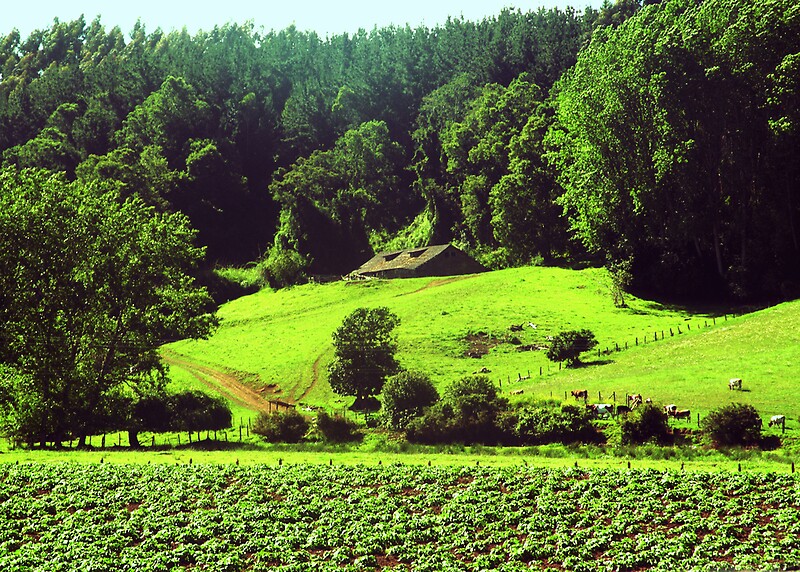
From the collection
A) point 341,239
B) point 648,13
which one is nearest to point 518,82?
point 341,239

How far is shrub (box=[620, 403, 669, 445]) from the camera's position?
52844 millimetres

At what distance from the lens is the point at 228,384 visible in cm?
8425

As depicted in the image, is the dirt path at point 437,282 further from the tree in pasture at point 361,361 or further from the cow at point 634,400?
the cow at point 634,400

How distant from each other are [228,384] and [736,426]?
49393 millimetres

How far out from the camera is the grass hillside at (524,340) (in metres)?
65.2

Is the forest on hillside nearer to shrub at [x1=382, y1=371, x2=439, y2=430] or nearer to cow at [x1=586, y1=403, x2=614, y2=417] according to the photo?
shrub at [x1=382, y1=371, x2=439, y2=430]

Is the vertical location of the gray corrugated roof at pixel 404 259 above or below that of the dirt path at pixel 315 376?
above

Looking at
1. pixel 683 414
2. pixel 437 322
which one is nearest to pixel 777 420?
pixel 683 414

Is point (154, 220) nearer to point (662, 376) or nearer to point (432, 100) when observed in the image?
point (662, 376)

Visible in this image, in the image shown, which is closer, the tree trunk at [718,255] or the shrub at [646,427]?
the shrub at [646,427]

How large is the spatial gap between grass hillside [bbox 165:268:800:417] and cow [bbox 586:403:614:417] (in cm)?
349

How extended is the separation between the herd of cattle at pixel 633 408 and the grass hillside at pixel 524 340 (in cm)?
92

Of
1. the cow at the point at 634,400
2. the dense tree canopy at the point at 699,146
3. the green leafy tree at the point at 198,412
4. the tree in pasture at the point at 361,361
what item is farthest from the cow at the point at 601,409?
the dense tree canopy at the point at 699,146

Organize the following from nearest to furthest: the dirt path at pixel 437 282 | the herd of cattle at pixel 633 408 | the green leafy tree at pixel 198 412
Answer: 1. the herd of cattle at pixel 633 408
2. the green leafy tree at pixel 198 412
3. the dirt path at pixel 437 282
